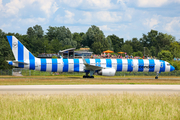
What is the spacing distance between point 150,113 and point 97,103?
3422 mm

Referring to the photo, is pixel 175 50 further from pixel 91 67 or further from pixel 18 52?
pixel 18 52

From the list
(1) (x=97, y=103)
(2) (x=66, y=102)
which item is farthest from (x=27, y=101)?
(1) (x=97, y=103)

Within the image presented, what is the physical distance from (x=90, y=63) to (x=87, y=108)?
28.4m

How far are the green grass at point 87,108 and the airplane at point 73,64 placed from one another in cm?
2417

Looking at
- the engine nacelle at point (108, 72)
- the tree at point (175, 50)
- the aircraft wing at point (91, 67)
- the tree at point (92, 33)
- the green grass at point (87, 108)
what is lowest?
the green grass at point (87, 108)

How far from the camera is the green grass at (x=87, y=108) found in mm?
11805

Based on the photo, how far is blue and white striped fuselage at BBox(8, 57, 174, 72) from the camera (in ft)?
131

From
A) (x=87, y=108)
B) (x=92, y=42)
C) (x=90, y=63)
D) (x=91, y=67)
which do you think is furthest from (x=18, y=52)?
(x=92, y=42)

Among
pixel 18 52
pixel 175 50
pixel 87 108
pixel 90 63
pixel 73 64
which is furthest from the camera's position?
pixel 175 50

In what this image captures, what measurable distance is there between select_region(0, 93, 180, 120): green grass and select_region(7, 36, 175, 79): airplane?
79.3 feet

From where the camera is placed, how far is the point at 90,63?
41688 mm

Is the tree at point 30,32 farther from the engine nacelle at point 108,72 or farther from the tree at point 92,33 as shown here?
the engine nacelle at point 108,72

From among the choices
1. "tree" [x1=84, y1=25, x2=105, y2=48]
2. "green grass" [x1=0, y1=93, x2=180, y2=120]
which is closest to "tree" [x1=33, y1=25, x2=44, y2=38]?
"tree" [x1=84, y1=25, x2=105, y2=48]

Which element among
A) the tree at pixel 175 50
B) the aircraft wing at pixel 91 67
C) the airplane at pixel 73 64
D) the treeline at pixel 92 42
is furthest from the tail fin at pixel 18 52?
the tree at pixel 175 50
